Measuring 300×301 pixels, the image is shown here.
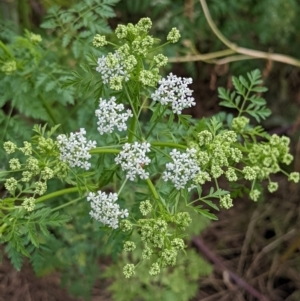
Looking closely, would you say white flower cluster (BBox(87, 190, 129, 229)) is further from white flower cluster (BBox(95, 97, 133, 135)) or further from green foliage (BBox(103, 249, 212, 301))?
green foliage (BBox(103, 249, 212, 301))

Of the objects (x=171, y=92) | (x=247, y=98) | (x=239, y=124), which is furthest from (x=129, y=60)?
(x=247, y=98)

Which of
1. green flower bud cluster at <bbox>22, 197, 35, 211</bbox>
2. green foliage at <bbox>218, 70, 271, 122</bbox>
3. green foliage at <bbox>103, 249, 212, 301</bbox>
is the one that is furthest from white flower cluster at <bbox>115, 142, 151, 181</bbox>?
green foliage at <bbox>103, 249, 212, 301</bbox>

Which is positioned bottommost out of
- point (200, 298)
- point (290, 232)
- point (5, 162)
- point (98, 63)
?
point (200, 298)

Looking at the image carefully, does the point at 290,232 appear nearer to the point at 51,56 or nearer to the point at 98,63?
the point at 51,56

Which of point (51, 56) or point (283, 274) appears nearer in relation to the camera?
point (51, 56)

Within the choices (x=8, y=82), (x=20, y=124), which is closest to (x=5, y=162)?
(x=20, y=124)

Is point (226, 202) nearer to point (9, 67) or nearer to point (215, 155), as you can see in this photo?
point (215, 155)

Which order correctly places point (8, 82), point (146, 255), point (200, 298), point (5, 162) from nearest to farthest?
point (146, 255)
point (8, 82)
point (5, 162)
point (200, 298)
